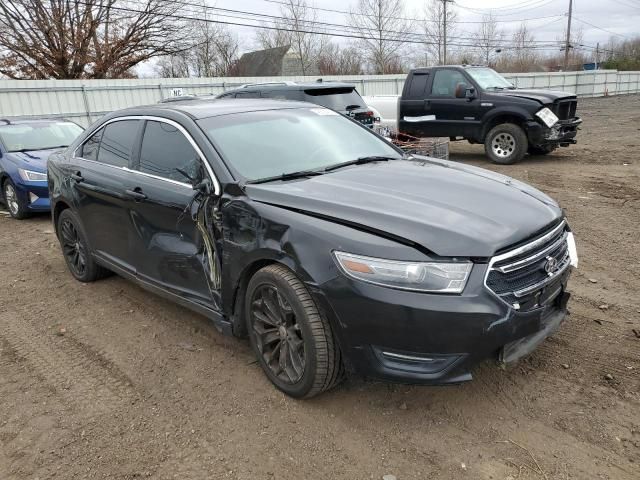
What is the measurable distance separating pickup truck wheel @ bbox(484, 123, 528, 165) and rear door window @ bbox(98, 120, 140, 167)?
335 inches

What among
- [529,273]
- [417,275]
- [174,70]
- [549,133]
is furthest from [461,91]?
[174,70]

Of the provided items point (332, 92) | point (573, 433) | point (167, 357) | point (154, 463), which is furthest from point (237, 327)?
point (332, 92)

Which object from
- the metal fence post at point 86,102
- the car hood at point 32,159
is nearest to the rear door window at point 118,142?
the car hood at point 32,159

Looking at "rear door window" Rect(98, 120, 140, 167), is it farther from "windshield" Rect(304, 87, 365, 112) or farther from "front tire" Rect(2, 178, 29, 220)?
"windshield" Rect(304, 87, 365, 112)

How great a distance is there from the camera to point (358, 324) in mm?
2635

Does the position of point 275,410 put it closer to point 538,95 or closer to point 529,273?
point 529,273

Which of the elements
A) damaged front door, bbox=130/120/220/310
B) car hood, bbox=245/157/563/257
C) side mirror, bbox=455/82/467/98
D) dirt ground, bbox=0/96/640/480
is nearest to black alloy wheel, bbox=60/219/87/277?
dirt ground, bbox=0/96/640/480

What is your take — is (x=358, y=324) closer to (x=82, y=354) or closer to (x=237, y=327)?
(x=237, y=327)

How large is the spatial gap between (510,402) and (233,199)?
2004mm

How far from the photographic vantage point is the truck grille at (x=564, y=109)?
10469 millimetres

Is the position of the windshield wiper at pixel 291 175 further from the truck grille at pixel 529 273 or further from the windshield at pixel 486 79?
the windshield at pixel 486 79

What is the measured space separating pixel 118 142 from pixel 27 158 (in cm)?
489

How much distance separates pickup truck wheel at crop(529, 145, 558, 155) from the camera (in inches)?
431

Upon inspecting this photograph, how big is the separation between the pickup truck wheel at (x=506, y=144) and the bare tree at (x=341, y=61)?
141 feet
